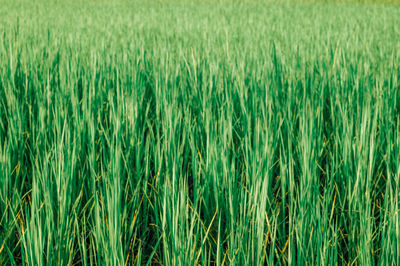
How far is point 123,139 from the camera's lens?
113cm

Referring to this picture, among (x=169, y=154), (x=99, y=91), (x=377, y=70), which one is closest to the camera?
(x=169, y=154)

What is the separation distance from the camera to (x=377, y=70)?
1867 millimetres

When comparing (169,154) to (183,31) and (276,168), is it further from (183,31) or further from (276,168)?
(183,31)

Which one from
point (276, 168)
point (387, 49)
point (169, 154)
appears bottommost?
point (276, 168)

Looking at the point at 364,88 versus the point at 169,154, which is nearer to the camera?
the point at 169,154

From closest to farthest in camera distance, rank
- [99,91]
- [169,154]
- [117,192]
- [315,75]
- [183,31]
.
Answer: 1. [117,192]
2. [169,154]
3. [99,91]
4. [315,75]
5. [183,31]

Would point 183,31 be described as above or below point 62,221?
above

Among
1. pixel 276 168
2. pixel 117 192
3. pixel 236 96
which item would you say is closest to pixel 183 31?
pixel 236 96

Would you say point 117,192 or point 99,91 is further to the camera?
point 99,91

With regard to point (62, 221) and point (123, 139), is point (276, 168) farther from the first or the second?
point (62, 221)

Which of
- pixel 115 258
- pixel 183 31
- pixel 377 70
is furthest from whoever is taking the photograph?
pixel 183 31

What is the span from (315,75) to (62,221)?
1.25 m

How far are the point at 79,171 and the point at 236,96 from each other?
2.20 ft

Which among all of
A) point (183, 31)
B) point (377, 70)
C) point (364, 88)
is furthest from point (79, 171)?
point (183, 31)
